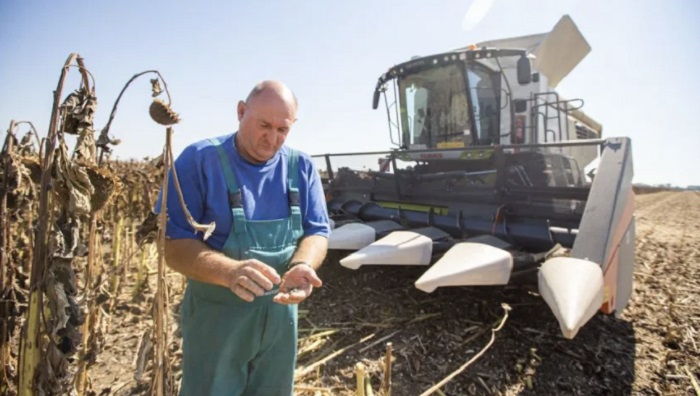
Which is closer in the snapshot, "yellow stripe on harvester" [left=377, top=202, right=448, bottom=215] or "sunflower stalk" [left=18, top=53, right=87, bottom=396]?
"sunflower stalk" [left=18, top=53, right=87, bottom=396]

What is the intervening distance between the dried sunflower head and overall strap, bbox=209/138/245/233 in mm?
497

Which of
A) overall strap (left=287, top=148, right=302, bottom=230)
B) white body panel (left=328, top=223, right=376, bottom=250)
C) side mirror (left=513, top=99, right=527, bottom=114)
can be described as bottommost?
white body panel (left=328, top=223, right=376, bottom=250)

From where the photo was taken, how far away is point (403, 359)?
2.64 metres

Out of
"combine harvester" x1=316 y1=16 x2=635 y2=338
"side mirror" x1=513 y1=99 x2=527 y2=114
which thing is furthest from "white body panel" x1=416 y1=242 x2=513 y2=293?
"side mirror" x1=513 y1=99 x2=527 y2=114

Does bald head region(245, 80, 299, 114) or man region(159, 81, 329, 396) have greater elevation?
bald head region(245, 80, 299, 114)

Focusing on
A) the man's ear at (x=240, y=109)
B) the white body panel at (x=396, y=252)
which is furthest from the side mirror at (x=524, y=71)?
the man's ear at (x=240, y=109)

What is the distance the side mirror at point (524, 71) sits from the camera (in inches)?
182

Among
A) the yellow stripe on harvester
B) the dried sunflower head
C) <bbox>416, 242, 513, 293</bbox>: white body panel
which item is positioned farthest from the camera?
the yellow stripe on harvester

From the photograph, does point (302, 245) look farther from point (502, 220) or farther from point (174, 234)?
point (502, 220)

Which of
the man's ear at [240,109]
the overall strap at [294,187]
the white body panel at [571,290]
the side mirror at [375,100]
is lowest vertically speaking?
the white body panel at [571,290]

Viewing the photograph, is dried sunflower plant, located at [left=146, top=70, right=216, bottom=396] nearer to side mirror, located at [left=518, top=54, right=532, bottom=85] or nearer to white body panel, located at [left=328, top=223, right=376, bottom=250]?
white body panel, located at [left=328, top=223, right=376, bottom=250]

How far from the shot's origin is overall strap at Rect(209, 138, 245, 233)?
4.78ft

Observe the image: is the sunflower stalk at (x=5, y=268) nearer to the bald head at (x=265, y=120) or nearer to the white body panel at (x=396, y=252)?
the bald head at (x=265, y=120)

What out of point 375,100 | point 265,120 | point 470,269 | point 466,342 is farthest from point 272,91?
point 375,100
